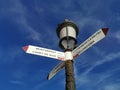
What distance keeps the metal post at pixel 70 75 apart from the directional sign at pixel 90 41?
25 cm

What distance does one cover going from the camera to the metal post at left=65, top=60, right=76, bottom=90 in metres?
5.64

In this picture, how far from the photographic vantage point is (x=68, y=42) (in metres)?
6.19

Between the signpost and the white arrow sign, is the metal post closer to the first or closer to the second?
the signpost

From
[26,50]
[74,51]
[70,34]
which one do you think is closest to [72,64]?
[74,51]

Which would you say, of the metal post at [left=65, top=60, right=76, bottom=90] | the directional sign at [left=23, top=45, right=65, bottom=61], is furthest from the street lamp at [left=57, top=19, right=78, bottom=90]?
the directional sign at [left=23, top=45, right=65, bottom=61]

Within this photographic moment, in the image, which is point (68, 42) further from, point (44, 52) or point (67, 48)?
point (44, 52)

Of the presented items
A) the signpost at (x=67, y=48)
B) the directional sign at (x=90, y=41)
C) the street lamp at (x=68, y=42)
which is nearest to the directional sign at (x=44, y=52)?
the signpost at (x=67, y=48)

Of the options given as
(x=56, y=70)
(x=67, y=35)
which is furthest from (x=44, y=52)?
(x=67, y=35)

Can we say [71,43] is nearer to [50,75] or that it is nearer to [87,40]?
[87,40]

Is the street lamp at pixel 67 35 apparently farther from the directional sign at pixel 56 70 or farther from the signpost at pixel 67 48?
the directional sign at pixel 56 70

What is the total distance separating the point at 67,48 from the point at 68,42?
147 millimetres

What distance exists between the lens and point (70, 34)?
244 inches

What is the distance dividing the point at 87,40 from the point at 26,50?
1457mm

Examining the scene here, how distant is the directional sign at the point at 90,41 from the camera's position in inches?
231
